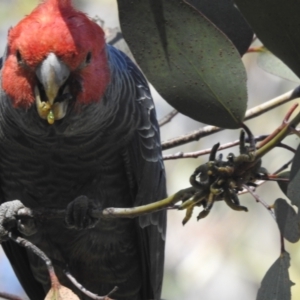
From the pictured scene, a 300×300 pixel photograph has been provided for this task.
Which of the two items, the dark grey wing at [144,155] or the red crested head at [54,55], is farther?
the dark grey wing at [144,155]

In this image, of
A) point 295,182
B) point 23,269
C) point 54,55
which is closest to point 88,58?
point 54,55

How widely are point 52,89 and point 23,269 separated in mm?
962

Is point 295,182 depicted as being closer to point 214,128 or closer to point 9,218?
point 214,128

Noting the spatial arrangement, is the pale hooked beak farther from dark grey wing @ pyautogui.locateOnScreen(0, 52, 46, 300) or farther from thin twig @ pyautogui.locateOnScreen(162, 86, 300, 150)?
dark grey wing @ pyautogui.locateOnScreen(0, 52, 46, 300)

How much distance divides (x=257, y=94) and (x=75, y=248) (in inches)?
123

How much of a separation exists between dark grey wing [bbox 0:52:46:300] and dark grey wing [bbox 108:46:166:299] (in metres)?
0.42

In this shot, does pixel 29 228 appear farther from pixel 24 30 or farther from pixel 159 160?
pixel 24 30

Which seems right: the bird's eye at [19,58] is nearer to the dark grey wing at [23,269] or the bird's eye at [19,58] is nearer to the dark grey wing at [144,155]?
the dark grey wing at [144,155]

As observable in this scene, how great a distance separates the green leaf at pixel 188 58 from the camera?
0.94 meters

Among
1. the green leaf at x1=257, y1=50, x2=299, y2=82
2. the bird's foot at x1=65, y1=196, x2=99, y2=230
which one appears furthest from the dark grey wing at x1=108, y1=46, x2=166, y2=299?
the green leaf at x1=257, y1=50, x2=299, y2=82

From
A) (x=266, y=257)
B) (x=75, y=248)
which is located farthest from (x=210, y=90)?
(x=266, y=257)

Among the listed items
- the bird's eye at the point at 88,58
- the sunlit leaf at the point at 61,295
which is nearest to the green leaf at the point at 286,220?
the sunlit leaf at the point at 61,295

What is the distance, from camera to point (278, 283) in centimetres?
109

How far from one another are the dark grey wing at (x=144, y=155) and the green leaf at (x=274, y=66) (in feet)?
1.12
